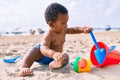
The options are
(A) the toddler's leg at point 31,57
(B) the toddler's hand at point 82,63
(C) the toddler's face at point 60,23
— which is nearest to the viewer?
(B) the toddler's hand at point 82,63

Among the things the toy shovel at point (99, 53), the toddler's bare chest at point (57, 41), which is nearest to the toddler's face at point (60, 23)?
the toddler's bare chest at point (57, 41)

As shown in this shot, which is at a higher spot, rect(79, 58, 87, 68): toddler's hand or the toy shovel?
the toy shovel

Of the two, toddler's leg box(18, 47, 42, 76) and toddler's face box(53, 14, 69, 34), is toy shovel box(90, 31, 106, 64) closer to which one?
toddler's face box(53, 14, 69, 34)

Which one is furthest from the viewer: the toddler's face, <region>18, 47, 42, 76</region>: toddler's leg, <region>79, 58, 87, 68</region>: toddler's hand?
<region>18, 47, 42, 76</region>: toddler's leg

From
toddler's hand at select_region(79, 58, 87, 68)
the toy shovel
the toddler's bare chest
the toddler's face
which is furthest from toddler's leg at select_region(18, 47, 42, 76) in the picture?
the toy shovel

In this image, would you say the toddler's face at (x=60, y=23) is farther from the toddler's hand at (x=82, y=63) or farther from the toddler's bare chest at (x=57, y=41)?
the toddler's hand at (x=82, y=63)

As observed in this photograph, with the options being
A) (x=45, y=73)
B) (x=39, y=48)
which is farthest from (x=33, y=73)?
(x=39, y=48)

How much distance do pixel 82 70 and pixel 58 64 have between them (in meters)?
0.24

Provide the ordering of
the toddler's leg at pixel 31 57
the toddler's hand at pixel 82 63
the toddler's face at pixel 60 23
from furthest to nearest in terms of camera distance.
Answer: the toddler's leg at pixel 31 57 → the toddler's face at pixel 60 23 → the toddler's hand at pixel 82 63

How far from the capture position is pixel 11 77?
2693 millimetres

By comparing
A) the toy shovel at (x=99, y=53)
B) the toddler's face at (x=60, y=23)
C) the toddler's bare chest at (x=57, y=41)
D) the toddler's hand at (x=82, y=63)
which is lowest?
the toddler's hand at (x=82, y=63)

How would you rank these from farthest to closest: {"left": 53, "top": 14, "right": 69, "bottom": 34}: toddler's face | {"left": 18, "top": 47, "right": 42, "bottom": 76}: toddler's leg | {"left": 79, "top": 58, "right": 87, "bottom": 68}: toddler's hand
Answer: {"left": 18, "top": 47, "right": 42, "bottom": 76}: toddler's leg, {"left": 53, "top": 14, "right": 69, "bottom": 34}: toddler's face, {"left": 79, "top": 58, "right": 87, "bottom": 68}: toddler's hand

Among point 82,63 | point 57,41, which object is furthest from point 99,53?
point 57,41

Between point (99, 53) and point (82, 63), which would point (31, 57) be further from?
point (99, 53)
